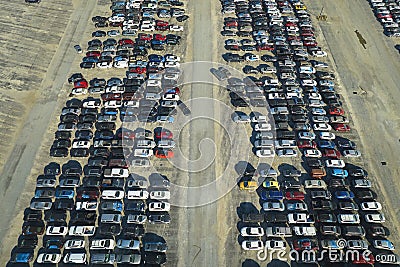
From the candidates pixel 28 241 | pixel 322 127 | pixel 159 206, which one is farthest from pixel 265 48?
pixel 28 241

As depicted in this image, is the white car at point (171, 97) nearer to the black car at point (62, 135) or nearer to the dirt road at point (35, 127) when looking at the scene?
the black car at point (62, 135)

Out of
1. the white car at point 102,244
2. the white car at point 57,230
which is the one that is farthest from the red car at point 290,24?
the white car at point 57,230

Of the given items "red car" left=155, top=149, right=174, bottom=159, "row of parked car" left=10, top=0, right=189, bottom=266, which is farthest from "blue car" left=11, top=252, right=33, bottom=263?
"red car" left=155, top=149, right=174, bottom=159

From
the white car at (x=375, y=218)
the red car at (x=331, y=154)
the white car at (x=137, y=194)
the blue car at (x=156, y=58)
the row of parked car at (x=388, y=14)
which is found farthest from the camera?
the row of parked car at (x=388, y=14)

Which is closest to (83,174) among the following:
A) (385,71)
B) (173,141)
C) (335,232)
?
(173,141)

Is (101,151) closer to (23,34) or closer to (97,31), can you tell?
(97,31)

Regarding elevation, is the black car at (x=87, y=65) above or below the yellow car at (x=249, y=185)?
above
